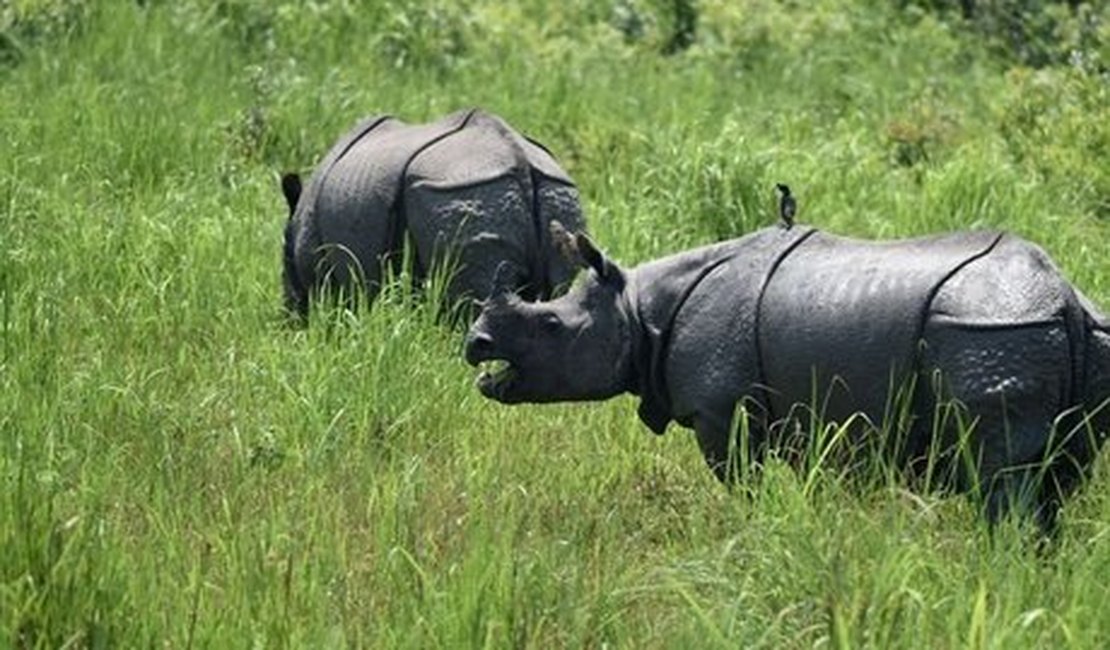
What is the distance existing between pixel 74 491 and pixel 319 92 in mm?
6096

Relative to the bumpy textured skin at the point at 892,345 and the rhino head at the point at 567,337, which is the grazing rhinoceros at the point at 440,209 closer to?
the rhino head at the point at 567,337

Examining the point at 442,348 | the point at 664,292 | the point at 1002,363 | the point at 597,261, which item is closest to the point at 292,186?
the point at 442,348

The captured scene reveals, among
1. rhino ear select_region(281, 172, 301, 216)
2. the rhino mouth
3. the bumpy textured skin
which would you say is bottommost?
rhino ear select_region(281, 172, 301, 216)

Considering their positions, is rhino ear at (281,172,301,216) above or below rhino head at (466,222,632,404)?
below

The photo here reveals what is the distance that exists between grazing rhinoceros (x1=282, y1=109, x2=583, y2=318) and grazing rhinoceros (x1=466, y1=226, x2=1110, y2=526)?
Result: 1038 millimetres

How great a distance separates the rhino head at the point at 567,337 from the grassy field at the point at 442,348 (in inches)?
11.6

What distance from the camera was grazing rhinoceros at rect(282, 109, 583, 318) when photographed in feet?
24.7

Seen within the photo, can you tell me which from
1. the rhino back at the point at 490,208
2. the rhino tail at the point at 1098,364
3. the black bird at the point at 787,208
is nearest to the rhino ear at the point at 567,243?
the black bird at the point at 787,208

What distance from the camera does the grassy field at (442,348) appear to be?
4.82m

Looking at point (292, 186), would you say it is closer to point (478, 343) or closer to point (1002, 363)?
point (478, 343)

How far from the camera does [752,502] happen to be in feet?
18.9

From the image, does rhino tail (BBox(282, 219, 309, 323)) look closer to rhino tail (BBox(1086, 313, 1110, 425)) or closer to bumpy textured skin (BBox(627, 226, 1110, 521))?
bumpy textured skin (BBox(627, 226, 1110, 521))

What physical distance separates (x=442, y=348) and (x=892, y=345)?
7.22ft

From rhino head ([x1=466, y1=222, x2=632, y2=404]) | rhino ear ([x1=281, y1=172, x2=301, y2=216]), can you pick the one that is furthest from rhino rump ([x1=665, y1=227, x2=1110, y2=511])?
rhino ear ([x1=281, y1=172, x2=301, y2=216])
